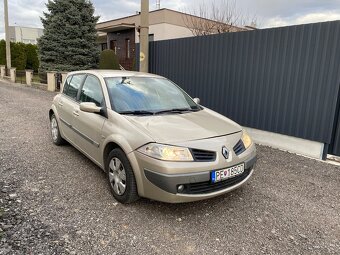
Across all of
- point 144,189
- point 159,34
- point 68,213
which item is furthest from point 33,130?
point 159,34

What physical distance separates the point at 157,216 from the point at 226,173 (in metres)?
0.92

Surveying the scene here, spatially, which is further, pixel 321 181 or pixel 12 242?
pixel 321 181

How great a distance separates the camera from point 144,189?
3.19 m

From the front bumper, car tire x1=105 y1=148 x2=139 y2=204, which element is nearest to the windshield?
car tire x1=105 y1=148 x2=139 y2=204

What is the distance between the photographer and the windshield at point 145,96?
12.7 feet

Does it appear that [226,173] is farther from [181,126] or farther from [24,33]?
[24,33]

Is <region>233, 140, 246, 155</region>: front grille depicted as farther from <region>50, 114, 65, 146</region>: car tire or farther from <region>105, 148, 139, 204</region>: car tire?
<region>50, 114, 65, 146</region>: car tire

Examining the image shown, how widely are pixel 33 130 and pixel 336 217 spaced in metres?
6.42

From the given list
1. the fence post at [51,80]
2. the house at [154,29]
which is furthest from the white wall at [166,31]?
the fence post at [51,80]

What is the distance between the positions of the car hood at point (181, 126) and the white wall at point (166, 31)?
1612cm

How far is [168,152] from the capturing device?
3035mm

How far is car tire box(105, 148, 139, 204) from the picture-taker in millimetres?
3293

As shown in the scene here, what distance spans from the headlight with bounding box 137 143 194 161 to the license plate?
31 centimetres

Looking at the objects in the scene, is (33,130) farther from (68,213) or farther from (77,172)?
(68,213)
